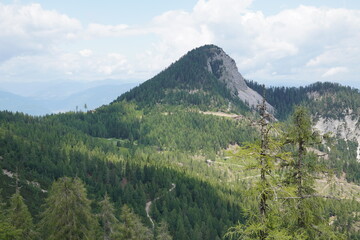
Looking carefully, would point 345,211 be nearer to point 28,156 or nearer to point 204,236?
point 204,236

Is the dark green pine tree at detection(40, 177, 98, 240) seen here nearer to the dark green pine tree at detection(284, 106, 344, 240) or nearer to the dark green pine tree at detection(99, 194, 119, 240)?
the dark green pine tree at detection(99, 194, 119, 240)

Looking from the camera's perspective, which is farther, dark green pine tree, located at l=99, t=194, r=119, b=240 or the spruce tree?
dark green pine tree, located at l=99, t=194, r=119, b=240

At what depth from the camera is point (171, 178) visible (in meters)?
147

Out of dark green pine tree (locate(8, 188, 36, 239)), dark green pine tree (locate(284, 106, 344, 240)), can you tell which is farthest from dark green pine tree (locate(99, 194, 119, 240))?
dark green pine tree (locate(284, 106, 344, 240))

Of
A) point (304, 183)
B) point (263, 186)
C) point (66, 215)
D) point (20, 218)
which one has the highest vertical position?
point (263, 186)

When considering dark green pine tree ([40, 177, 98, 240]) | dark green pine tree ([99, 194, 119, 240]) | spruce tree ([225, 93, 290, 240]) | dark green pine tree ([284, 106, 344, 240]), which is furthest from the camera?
dark green pine tree ([99, 194, 119, 240])

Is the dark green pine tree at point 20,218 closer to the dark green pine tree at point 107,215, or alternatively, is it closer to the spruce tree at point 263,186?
the dark green pine tree at point 107,215

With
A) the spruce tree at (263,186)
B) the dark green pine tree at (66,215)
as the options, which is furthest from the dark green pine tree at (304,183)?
the dark green pine tree at (66,215)

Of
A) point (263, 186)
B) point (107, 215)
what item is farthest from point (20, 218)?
point (263, 186)

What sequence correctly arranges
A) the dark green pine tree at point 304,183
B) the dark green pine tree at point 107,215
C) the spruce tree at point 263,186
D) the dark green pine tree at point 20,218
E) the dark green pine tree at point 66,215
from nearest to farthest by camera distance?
the spruce tree at point 263,186, the dark green pine tree at point 304,183, the dark green pine tree at point 66,215, the dark green pine tree at point 20,218, the dark green pine tree at point 107,215

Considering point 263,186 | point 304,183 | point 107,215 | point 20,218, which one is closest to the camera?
point 263,186

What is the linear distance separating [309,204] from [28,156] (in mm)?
136253

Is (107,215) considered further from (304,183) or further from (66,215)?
(304,183)

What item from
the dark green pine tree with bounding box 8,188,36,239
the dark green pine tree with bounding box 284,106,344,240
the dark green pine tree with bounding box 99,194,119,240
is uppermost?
the dark green pine tree with bounding box 284,106,344,240
